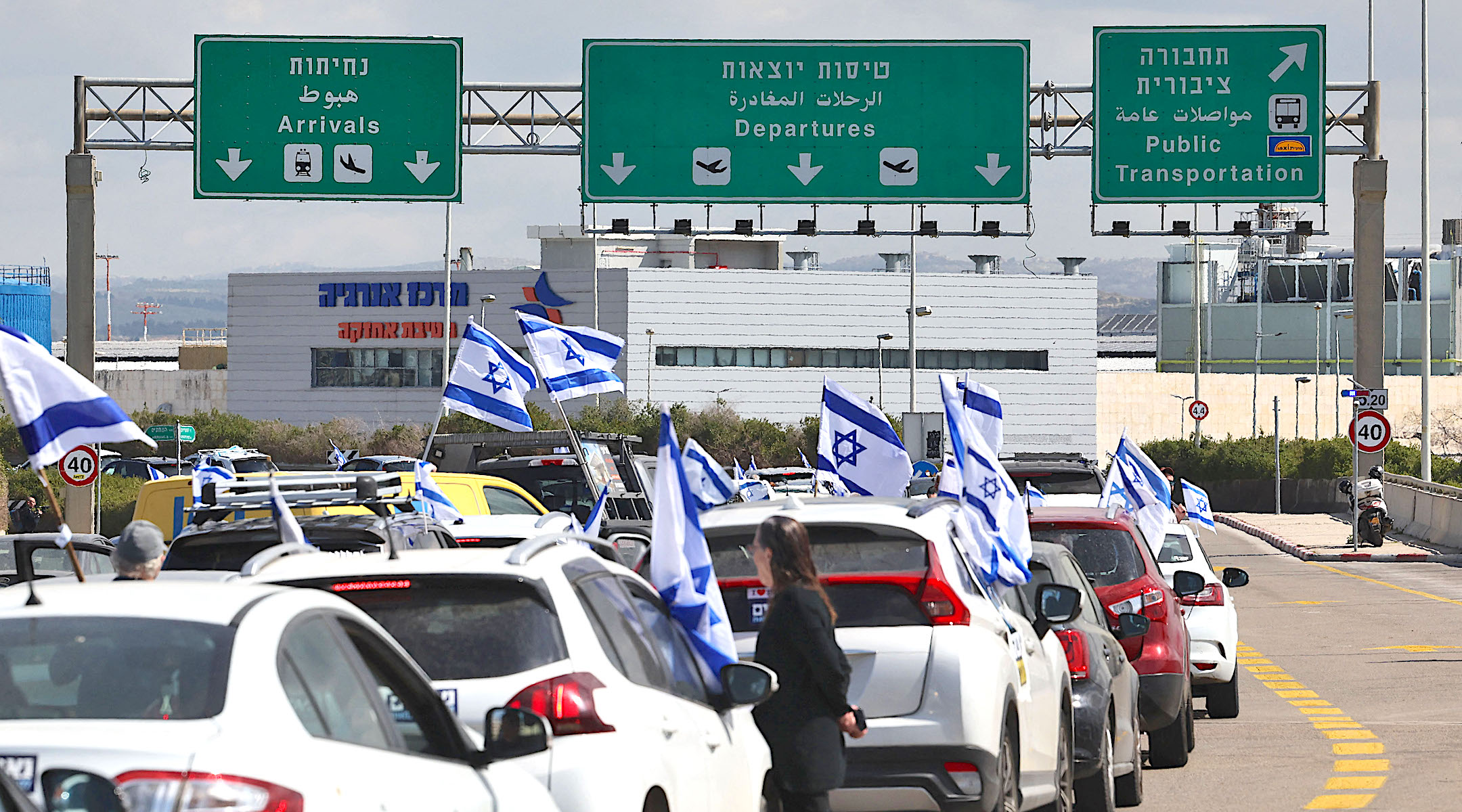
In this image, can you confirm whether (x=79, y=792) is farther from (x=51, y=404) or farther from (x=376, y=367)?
(x=376, y=367)

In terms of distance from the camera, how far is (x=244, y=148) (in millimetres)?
28188

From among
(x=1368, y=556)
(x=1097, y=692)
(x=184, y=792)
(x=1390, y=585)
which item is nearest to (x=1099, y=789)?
(x=1097, y=692)

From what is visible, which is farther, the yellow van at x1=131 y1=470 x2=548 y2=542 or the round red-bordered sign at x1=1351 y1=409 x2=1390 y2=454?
the round red-bordered sign at x1=1351 y1=409 x2=1390 y2=454

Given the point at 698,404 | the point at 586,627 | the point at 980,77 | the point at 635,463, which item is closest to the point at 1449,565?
the point at 980,77

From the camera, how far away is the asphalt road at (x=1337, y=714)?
37.3 ft

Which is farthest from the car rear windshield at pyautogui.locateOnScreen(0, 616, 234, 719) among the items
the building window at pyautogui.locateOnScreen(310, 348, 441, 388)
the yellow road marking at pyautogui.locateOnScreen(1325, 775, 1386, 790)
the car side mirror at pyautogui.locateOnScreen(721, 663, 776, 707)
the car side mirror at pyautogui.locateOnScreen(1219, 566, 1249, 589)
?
the building window at pyautogui.locateOnScreen(310, 348, 441, 388)

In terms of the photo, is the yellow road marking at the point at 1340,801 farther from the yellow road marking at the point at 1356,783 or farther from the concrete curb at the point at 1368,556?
the concrete curb at the point at 1368,556

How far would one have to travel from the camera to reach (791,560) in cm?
711

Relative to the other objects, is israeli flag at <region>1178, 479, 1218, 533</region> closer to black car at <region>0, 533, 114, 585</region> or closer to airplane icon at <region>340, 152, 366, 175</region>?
black car at <region>0, 533, 114, 585</region>

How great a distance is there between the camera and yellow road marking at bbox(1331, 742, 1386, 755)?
12.9 m

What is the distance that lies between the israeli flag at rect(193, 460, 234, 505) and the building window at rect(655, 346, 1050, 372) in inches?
3093

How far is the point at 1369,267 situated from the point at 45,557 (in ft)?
67.1

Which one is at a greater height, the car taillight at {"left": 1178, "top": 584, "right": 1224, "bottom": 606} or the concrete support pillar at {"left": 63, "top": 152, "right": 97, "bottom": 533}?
the concrete support pillar at {"left": 63, "top": 152, "right": 97, "bottom": 533}

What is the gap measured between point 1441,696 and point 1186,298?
11734cm
